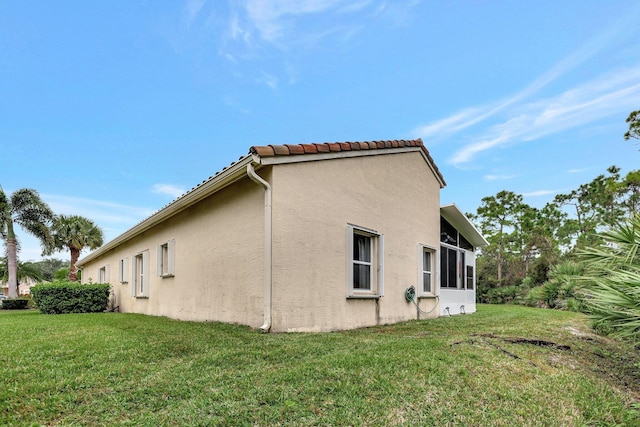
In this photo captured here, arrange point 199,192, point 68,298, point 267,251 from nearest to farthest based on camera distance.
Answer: point 267,251, point 199,192, point 68,298

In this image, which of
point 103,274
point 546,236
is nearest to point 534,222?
point 546,236

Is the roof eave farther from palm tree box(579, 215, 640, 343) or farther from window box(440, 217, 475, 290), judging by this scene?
palm tree box(579, 215, 640, 343)

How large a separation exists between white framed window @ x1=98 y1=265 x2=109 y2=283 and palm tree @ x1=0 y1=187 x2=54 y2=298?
859 centimetres

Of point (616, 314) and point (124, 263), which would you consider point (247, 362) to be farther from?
point (124, 263)

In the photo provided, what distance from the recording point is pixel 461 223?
13.3m

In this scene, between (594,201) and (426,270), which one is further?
(594,201)

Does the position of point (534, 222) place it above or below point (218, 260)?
above

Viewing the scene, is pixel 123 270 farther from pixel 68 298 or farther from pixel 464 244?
pixel 464 244

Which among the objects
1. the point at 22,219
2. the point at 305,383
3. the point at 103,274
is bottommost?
the point at 305,383

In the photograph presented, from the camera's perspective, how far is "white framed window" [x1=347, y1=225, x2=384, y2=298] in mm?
7840

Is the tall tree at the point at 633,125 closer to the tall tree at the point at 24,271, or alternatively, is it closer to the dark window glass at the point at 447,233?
the dark window glass at the point at 447,233

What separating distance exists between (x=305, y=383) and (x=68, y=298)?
518 inches

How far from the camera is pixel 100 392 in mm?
3309

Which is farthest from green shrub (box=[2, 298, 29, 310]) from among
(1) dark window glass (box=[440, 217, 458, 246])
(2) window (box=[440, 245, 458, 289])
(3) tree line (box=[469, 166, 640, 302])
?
(3) tree line (box=[469, 166, 640, 302])
